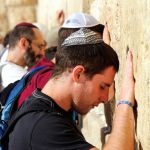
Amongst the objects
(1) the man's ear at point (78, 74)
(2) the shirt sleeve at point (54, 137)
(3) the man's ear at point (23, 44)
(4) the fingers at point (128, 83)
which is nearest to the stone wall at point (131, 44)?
(4) the fingers at point (128, 83)

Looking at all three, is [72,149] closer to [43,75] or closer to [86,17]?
[43,75]

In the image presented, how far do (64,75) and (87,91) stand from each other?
0.39ft

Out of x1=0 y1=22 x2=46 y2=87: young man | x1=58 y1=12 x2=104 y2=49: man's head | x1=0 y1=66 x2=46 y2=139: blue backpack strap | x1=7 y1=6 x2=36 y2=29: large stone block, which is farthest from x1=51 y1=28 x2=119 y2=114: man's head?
x1=7 y1=6 x2=36 y2=29: large stone block

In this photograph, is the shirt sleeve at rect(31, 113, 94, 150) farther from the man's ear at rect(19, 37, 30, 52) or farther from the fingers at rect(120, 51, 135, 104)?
the man's ear at rect(19, 37, 30, 52)

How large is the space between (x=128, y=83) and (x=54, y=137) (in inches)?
24.2

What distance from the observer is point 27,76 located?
9.98ft

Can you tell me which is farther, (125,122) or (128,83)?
(128,83)

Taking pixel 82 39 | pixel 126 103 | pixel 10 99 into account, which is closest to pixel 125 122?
pixel 126 103

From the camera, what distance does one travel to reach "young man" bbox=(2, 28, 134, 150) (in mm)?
2002

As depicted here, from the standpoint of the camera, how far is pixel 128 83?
8.09 ft

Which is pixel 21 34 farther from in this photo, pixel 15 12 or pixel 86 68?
pixel 15 12

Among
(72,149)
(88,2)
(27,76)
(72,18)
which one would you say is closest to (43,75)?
(27,76)

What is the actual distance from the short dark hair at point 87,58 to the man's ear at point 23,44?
1.86 m

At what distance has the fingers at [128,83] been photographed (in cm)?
241
